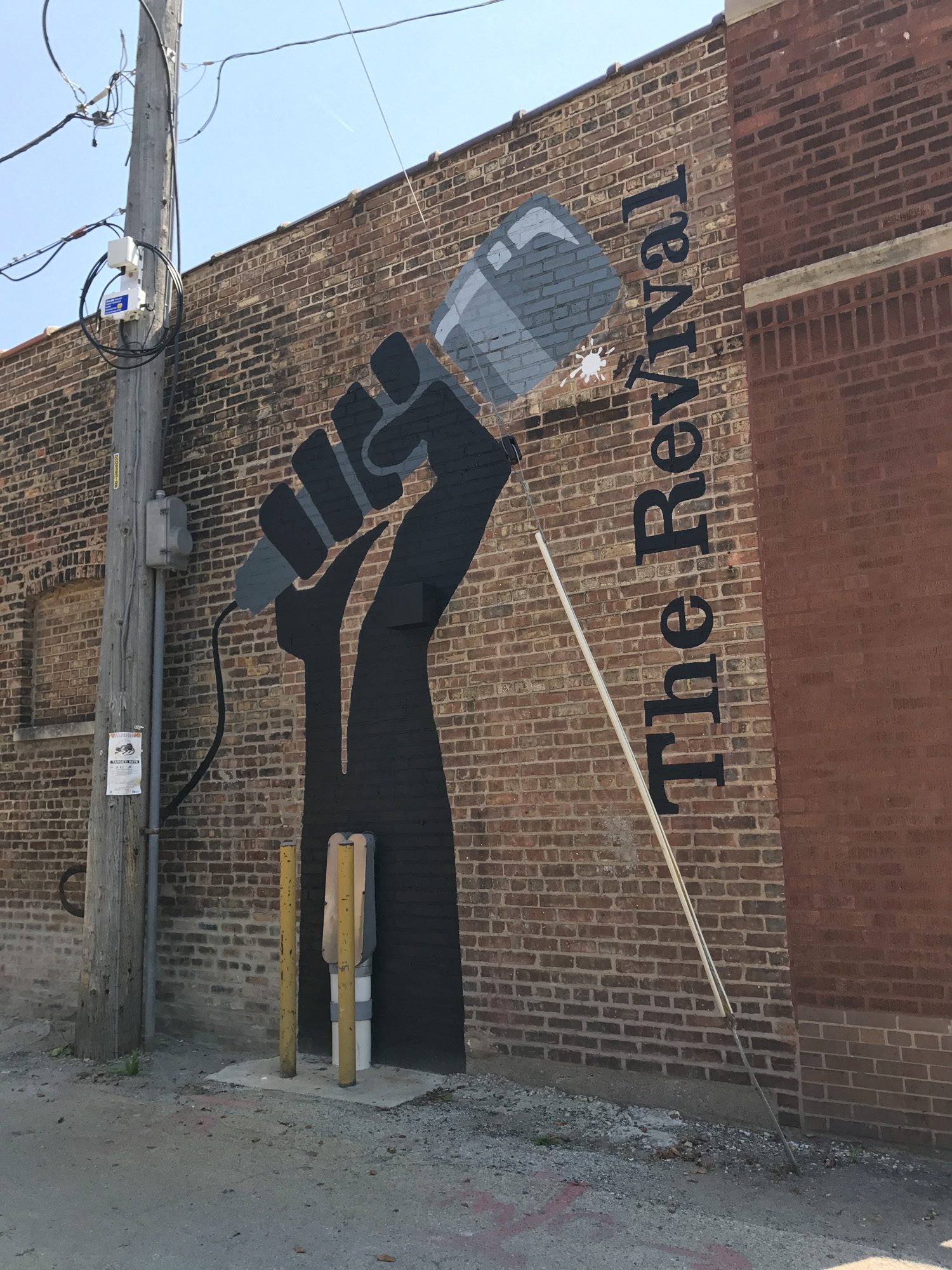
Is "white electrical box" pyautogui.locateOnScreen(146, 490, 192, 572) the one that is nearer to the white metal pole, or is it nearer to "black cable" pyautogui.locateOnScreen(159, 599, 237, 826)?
"black cable" pyautogui.locateOnScreen(159, 599, 237, 826)

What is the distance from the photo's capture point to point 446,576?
6.66 metres

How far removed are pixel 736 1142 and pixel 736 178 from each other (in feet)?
16.6

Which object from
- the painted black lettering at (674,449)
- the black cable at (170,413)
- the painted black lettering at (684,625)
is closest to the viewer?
the painted black lettering at (684,625)

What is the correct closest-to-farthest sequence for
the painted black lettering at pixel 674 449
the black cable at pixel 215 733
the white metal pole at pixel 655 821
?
1. the white metal pole at pixel 655 821
2. the painted black lettering at pixel 674 449
3. the black cable at pixel 215 733

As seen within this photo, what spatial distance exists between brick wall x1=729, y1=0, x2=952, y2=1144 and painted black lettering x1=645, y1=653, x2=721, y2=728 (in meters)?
0.32

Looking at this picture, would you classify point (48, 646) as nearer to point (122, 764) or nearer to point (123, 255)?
point (122, 764)

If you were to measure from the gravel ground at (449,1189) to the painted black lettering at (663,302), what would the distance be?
433 cm

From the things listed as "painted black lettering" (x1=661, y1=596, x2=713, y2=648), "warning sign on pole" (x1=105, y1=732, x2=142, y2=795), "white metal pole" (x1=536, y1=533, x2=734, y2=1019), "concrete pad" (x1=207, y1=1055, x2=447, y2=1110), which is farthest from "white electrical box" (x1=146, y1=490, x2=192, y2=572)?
"painted black lettering" (x1=661, y1=596, x2=713, y2=648)

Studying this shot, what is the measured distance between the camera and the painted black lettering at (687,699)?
18.1ft

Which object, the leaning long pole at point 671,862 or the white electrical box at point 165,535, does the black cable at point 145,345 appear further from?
the leaning long pole at point 671,862

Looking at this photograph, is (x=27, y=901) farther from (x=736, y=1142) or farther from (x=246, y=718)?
(x=736, y=1142)

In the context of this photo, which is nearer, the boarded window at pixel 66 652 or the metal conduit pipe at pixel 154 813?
the metal conduit pipe at pixel 154 813

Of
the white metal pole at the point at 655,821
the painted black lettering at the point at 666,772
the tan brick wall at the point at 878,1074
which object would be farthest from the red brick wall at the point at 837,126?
the tan brick wall at the point at 878,1074

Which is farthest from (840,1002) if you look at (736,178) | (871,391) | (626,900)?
(736,178)
